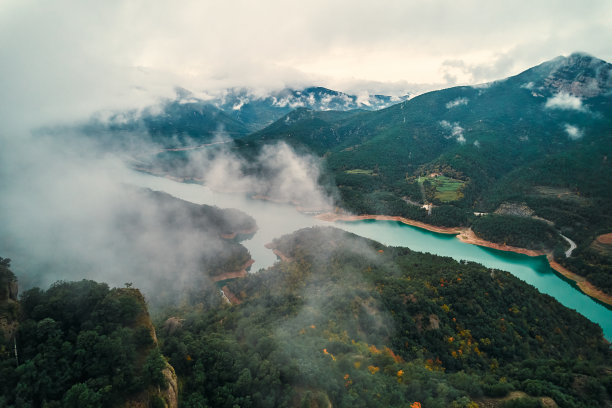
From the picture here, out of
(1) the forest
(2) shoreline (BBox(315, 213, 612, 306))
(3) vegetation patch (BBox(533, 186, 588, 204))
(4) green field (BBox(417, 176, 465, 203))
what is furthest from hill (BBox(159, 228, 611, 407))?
(3) vegetation patch (BBox(533, 186, 588, 204))

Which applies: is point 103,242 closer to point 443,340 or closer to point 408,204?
point 443,340

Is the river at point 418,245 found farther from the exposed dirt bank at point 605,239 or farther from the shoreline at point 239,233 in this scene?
the exposed dirt bank at point 605,239

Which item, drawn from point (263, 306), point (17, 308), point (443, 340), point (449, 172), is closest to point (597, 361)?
point (443, 340)

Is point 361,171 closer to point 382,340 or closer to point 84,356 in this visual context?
point 382,340

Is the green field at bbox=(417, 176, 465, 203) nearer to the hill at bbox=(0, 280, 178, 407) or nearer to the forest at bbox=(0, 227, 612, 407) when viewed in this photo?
the forest at bbox=(0, 227, 612, 407)

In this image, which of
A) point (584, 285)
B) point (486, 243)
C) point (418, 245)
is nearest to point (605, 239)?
point (584, 285)

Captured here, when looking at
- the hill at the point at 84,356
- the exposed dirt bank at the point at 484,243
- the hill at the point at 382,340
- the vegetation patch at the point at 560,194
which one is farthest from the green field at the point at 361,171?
the hill at the point at 84,356
